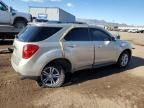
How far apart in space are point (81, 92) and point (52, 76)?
37.6 inches

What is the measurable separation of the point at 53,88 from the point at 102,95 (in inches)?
54.9

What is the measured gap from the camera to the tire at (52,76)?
24.1 feet

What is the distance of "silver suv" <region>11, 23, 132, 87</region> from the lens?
22.9ft

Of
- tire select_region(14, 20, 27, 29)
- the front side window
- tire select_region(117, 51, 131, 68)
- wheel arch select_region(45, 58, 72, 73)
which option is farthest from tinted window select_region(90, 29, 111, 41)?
the front side window

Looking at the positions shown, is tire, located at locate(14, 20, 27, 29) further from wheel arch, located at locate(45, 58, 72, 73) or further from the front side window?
wheel arch, located at locate(45, 58, 72, 73)

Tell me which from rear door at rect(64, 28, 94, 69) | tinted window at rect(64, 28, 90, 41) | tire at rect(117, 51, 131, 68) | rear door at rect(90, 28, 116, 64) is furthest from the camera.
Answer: tire at rect(117, 51, 131, 68)

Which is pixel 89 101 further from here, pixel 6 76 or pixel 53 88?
pixel 6 76

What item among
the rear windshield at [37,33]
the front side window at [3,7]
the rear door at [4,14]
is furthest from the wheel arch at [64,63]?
the front side window at [3,7]

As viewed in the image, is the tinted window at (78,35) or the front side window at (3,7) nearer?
the tinted window at (78,35)

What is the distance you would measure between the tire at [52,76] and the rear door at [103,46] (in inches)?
61.8

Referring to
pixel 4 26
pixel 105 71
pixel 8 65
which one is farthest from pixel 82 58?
pixel 4 26

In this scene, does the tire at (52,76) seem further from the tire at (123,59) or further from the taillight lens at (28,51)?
the tire at (123,59)

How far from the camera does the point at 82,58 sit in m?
8.09

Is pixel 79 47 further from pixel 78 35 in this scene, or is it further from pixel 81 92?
pixel 81 92
